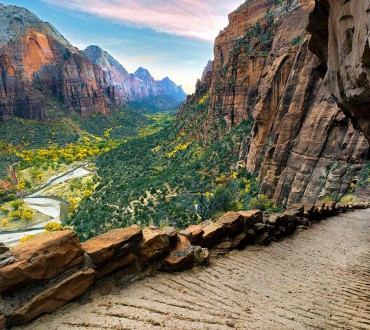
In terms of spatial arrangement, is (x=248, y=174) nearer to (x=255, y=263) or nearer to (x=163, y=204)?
(x=163, y=204)

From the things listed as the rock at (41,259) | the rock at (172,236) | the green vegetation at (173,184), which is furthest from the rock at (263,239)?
the green vegetation at (173,184)

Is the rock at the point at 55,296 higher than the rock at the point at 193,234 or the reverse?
higher

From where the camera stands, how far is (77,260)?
4.84m

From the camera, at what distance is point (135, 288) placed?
5410 millimetres

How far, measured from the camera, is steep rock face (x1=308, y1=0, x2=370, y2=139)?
22.2 feet

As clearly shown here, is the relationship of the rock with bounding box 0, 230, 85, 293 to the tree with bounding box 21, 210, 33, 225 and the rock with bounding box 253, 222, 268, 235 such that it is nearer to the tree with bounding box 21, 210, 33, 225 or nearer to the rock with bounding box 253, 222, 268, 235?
the rock with bounding box 253, 222, 268, 235

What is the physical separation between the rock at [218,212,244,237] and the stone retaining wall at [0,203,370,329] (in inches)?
8.6

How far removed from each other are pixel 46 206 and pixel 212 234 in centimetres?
6088

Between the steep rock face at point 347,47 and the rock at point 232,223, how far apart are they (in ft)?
16.7

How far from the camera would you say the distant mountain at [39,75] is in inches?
5212

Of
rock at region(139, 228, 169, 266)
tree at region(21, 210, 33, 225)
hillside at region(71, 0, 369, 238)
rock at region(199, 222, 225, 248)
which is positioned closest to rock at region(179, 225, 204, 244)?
rock at region(199, 222, 225, 248)

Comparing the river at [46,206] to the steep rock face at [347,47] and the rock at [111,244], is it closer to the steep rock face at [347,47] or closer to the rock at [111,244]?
the rock at [111,244]

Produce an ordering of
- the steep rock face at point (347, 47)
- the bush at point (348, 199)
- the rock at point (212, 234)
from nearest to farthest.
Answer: the steep rock face at point (347, 47) → the rock at point (212, 234) → the bush at point (348, 199)

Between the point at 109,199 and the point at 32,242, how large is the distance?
47149mm
